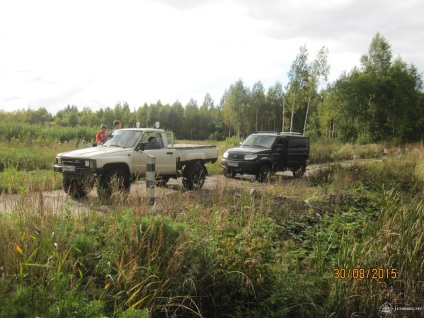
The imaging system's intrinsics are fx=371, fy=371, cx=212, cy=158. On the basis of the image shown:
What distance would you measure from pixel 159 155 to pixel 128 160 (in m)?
1.09

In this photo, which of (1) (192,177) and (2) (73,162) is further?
(1) (192,177)

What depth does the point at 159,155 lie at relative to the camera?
9938 millimetres

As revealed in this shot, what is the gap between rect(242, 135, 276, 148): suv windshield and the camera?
47.6ft

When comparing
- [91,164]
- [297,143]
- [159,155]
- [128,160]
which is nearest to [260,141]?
[297,143]

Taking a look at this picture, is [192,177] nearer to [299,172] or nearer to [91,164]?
[91,164]

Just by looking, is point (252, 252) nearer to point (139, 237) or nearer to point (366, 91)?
point (139, 237)

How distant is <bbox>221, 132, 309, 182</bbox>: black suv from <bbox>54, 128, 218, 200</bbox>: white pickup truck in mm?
2210

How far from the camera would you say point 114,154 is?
28.8 feet

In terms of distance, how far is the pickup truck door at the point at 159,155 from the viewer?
9469 millimetres
